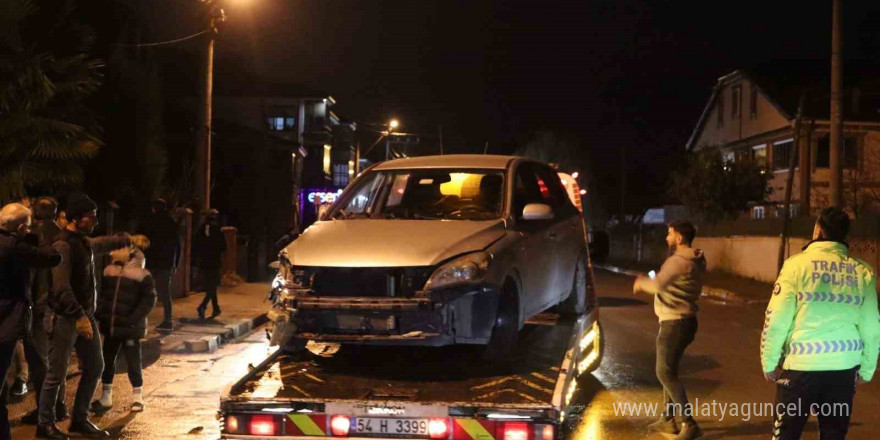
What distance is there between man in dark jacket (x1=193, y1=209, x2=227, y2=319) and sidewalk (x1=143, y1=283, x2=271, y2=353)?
1.04 feet

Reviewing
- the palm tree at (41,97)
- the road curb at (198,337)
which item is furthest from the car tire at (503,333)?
the road curb at (198,337)

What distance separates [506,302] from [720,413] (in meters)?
3.63

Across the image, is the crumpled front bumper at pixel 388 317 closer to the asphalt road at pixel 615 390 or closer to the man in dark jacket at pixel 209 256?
the asphalt road at pixel 615 390

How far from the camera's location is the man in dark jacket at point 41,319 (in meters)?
7.25

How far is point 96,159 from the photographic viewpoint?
1792 centimetres

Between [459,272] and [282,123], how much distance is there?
4994 cm

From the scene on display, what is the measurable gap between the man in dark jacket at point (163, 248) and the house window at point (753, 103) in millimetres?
35639

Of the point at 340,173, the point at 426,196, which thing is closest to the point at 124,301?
the point at 426,196

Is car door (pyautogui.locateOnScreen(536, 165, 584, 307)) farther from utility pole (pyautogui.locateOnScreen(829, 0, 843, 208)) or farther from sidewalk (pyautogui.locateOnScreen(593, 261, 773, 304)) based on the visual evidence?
sidewalk (pyautogui.locateOnScreen(593, 261, 773, 304))

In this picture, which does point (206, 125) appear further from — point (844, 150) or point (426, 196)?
point (844, 150)

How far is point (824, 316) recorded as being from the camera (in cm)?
507

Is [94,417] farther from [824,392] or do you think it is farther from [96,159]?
[96,159]

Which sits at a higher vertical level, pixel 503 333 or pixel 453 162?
pixel 453 162

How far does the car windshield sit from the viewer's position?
705 cm
